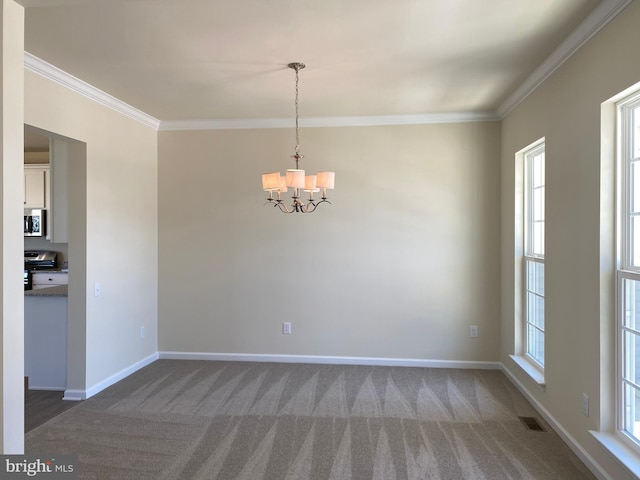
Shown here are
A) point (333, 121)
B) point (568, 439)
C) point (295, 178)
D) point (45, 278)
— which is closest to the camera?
point (568, 439)

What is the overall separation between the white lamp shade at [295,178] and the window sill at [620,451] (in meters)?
2.49

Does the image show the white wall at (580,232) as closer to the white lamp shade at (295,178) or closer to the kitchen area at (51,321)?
the white lamp shade at (295,178)

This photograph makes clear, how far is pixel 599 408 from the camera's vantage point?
2.41 metres

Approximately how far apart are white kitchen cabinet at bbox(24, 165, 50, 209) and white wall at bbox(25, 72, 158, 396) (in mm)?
2493

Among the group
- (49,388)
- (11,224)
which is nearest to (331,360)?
(49,388)

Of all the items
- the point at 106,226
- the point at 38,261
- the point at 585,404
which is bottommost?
the point at 585,404

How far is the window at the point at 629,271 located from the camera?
225 cm

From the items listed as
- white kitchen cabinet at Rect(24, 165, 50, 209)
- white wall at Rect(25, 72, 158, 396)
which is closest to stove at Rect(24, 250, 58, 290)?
white kitchen cabinet at Rect(24, 165, 50, 209)

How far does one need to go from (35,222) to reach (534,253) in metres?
6.77

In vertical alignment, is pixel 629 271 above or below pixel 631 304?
above

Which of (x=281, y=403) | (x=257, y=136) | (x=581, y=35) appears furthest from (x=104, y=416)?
(x=581, y=35)

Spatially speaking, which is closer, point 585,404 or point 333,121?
point 585,404

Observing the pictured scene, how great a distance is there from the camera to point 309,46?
2814 mm

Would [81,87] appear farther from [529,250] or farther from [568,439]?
[568,439]
